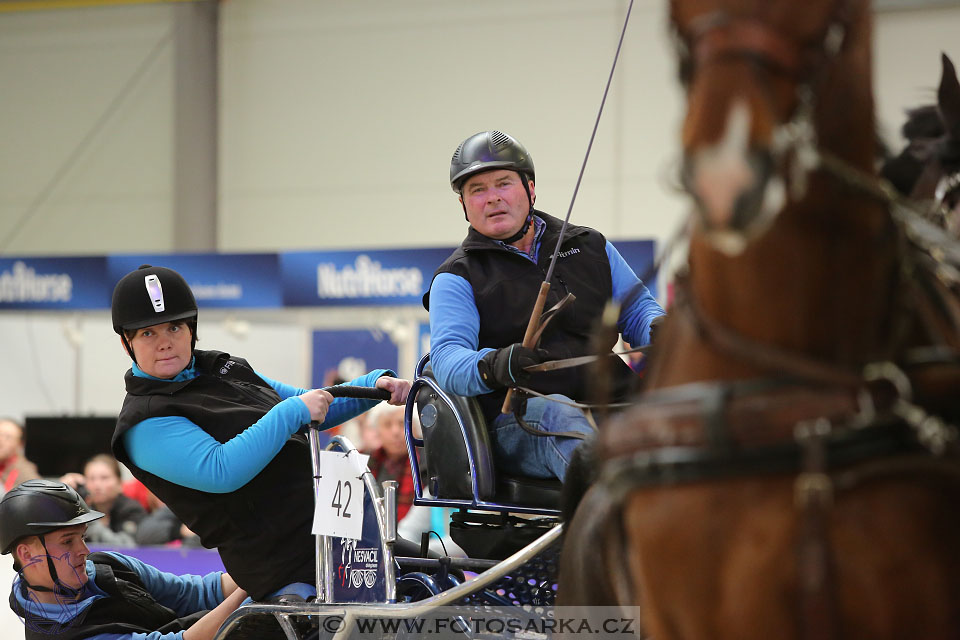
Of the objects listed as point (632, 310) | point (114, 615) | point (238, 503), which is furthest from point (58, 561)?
point (632, 310)

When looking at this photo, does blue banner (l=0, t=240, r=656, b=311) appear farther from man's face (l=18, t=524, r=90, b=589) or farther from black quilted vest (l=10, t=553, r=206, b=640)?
man's face (l=18, t=524, r=90, b=589)

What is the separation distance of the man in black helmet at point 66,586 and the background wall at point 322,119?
769 cm

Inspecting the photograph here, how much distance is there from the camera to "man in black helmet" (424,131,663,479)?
3223 millimetres

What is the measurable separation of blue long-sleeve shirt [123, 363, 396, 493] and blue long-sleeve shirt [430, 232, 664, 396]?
20.5 inches

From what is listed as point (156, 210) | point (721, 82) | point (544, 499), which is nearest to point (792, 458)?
point (721, 82)

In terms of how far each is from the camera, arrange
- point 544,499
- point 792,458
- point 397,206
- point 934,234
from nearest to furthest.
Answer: point 792,458 < point 934,234 < point 544,499 < point 397,206

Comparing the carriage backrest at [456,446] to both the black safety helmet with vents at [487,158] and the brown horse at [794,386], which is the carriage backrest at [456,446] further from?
the brown horse at [794,386]

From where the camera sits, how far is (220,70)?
1430cm

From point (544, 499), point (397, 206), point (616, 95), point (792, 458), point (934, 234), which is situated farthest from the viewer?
point (397, 206)

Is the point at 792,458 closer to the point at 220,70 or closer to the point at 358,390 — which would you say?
the point at 358,390

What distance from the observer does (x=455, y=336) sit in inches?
129

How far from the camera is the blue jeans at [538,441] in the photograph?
3164 millimetres

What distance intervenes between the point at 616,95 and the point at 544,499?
33.5ft

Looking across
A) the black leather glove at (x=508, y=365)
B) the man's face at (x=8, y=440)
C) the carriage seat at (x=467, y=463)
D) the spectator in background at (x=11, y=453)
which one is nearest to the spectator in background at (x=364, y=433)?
the spectator in background at (x=11, y=453)
